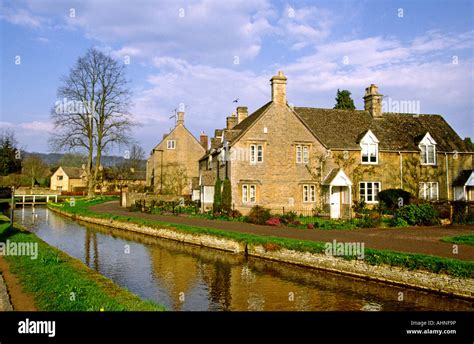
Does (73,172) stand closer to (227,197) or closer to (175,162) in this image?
(175,162)

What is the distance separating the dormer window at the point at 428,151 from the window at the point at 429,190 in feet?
5.97

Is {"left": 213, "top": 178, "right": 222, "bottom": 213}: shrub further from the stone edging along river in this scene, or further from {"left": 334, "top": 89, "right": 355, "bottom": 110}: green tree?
{"left": 334, "top": 89, "right": 355, "bottom": 110}: green tree

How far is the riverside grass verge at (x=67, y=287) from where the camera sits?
936cm

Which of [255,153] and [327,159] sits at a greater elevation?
[255,153]

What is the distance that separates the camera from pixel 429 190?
114 feet

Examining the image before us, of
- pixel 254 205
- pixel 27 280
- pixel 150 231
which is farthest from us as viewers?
pixel 254 205

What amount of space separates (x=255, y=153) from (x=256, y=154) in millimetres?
121

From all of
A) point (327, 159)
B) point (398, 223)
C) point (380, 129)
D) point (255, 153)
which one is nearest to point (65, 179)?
point (255, 153)

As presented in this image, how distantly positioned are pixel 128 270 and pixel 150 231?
35.4ft
